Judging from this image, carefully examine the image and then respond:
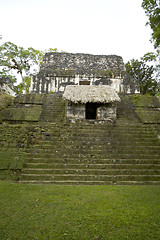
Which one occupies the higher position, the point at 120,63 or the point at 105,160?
the point at 120,63

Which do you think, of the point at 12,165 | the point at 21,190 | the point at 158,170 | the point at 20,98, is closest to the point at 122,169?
the point at 158,170

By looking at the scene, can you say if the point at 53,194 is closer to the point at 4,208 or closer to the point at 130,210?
the point at 4,208

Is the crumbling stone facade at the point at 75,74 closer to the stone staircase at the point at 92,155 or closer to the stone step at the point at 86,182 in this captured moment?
the stone staircase at the point at 92,155

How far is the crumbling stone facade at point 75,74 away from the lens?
12.4 metres

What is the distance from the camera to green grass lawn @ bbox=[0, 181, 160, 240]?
2363 millimetres

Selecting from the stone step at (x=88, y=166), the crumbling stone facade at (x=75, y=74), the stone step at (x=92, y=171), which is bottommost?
the stone step at (x=92, y=171)

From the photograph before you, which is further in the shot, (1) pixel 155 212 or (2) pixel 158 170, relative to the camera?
(2) pixel 158 170

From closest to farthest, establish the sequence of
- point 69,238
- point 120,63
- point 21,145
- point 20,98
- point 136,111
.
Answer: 1. point 69,238
2. point 21,145
3. point 136,111
4. point 20,98
5. point 120,63

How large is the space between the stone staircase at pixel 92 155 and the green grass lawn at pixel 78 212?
0.61m

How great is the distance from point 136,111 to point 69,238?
25.1ft

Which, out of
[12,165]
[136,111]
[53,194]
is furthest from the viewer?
[136,111]

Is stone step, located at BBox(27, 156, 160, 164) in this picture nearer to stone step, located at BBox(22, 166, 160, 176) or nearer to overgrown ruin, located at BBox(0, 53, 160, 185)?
overgrown ruin, located at BBox(0, 53, 160, 185)

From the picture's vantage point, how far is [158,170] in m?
5.00

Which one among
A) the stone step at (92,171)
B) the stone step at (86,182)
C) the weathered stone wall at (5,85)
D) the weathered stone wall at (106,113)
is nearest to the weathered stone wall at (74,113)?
the weathered stone wall at (106,113)
